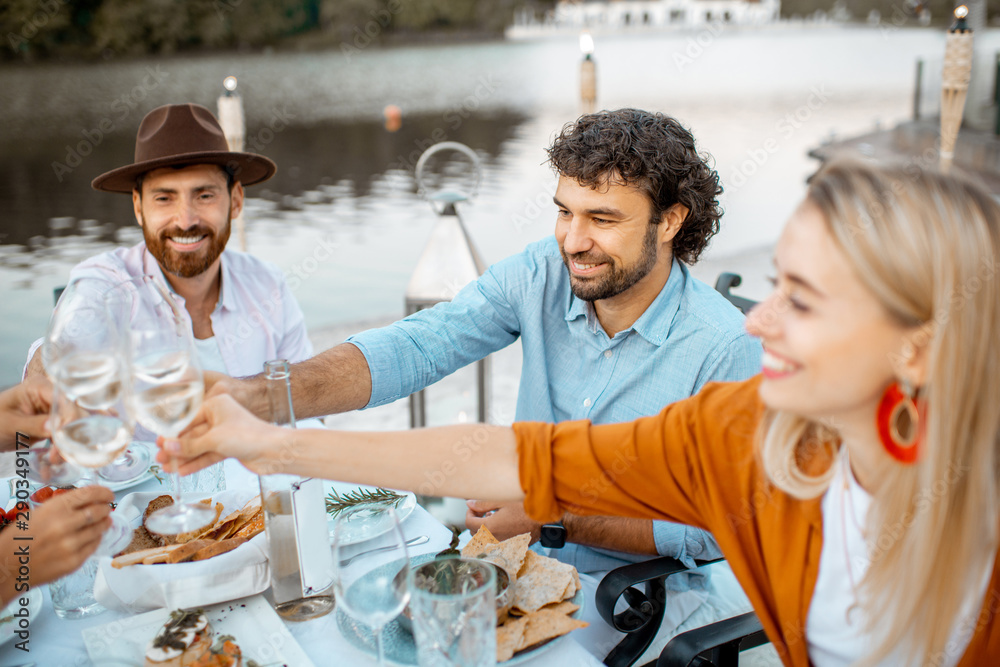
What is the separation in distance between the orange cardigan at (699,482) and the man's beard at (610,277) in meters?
0.65

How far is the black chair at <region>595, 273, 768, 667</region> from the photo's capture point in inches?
52.3

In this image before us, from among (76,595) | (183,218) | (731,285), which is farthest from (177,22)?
(76,595)

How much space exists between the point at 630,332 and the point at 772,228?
9.85m

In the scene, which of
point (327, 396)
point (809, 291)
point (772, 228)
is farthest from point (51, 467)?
point (772, 228)

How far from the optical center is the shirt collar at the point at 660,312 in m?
1.93

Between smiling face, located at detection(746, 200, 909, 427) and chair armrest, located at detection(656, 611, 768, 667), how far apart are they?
527 mm

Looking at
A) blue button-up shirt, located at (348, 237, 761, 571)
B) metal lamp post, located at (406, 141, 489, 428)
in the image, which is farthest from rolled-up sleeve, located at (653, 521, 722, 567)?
metal lamp post, located at (406, 141, 489, 428)

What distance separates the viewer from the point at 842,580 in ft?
3.80

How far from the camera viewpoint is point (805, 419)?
1.20 meters

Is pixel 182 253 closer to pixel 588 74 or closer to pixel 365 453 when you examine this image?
pixel 365 453

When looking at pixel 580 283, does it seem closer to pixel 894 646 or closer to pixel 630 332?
pixel 630 332

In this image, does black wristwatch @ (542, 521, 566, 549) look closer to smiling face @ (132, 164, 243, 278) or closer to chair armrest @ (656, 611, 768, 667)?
chair armrest @ (656, 611, 768, 667)

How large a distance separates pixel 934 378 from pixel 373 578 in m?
0.76

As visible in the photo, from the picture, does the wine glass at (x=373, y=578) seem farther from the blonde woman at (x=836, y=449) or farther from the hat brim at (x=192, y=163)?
the hat brim at (x=192, y=163)
